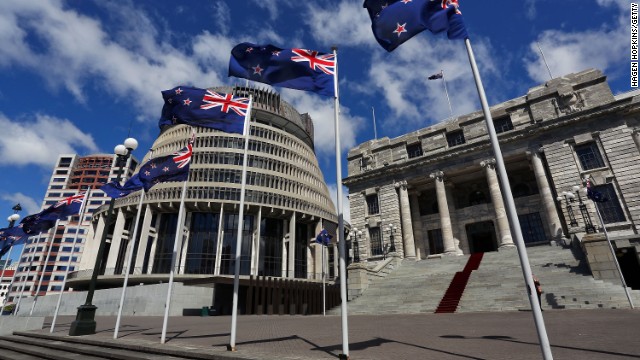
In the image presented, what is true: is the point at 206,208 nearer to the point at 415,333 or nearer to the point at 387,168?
the point at 387,168

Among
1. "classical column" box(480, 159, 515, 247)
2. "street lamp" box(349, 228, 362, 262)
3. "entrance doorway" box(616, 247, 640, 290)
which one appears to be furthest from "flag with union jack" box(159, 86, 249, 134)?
"entrance doorway" box(616, 247, 640, 290)

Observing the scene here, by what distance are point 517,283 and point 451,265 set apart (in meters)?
7.73

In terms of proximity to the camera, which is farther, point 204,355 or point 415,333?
point 415,333

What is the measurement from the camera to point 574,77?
100 ft

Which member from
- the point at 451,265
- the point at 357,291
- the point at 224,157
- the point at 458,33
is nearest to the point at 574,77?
the point at 451,265

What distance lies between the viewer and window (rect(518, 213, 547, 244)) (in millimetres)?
30016

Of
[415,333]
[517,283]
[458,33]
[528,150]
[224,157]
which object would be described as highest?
[224,157]

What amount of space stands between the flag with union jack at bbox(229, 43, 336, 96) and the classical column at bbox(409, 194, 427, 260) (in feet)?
96.3

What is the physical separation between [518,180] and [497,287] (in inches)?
698

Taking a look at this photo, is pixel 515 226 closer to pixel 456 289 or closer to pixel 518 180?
pixel 456 289

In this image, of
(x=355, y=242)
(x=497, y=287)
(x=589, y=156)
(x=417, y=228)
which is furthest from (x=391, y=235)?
(x=589, y=156)

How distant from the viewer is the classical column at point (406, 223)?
33656 mm

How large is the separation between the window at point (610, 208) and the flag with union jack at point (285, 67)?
26402mm

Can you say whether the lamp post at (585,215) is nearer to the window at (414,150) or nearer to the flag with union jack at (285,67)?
the window at (414,150)
